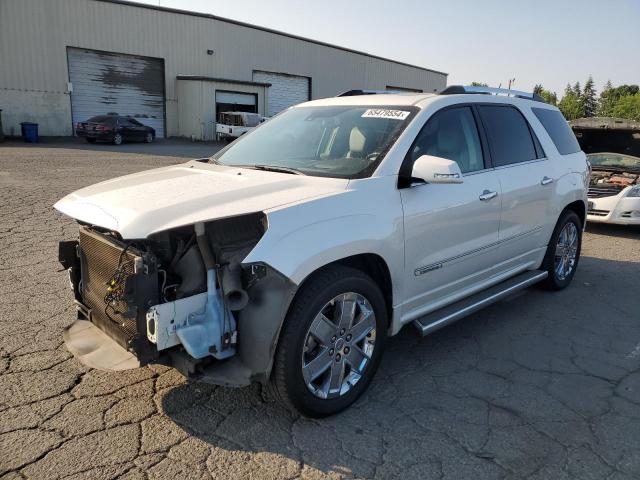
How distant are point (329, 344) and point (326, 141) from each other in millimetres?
1565

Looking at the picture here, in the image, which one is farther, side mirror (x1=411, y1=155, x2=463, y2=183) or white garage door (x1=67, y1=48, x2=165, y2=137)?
white garage door (x1=67, y1=48, x2=165, y2=137)

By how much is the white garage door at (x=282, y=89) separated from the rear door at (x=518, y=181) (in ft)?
107

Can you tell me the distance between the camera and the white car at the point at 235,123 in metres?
31.2

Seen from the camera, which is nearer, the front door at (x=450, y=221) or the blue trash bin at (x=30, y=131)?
the front door at (x=450, y=221)

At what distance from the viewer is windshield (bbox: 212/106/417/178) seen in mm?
3574

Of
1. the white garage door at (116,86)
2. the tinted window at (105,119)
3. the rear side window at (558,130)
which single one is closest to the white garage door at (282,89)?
the white garage door at (116,86)

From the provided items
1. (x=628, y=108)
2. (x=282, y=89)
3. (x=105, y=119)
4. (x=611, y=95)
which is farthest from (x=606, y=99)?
(x=105, y=119)

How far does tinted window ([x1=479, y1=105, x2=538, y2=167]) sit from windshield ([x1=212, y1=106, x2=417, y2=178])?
3.25 ft

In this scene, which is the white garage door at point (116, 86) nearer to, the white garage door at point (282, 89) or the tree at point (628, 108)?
the white garage door at point (282, 89)

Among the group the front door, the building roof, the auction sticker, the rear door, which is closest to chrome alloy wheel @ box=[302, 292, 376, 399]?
the front door

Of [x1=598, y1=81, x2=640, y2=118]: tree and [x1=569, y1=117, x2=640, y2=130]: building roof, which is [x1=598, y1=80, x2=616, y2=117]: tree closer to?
[x1=598, y1=81, x2=640, y2=118]: tree

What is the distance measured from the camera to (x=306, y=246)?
2.84m

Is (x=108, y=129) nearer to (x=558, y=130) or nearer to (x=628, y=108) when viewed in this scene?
(x=558, y=130)

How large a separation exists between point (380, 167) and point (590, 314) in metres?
2.93
